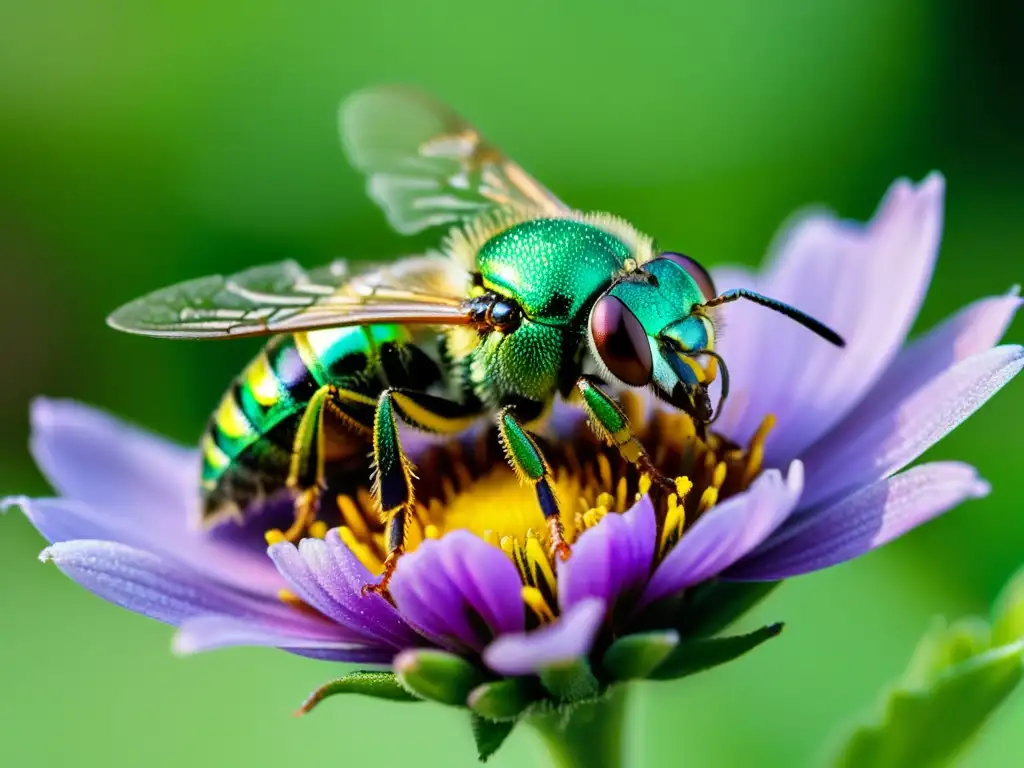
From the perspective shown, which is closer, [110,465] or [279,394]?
[279,394]

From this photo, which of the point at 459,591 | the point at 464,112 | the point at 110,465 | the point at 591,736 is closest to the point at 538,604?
the point at 459,591

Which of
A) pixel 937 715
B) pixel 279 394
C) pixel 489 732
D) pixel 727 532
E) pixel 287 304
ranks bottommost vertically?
pixel 937 715

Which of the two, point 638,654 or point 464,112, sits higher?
point 464,112

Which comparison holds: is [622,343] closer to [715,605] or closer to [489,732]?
[715,605]

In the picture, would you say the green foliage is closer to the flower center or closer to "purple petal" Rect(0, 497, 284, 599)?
the flower center

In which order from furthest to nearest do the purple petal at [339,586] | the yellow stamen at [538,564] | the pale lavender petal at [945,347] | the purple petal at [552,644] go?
the pale lavender petal at [945,347] < the yellow stamen at [538,564] < the purple petal at [339,586] < the purple petal at [552,644]

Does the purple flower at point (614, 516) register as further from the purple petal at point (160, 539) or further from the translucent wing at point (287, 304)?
the translucent wing at point (287, 304)

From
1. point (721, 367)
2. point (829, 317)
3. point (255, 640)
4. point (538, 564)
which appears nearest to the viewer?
point (255, 640)

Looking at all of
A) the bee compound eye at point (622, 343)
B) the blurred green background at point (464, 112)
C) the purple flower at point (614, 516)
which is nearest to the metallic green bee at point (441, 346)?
the bee compound eye at point (622, 343)
